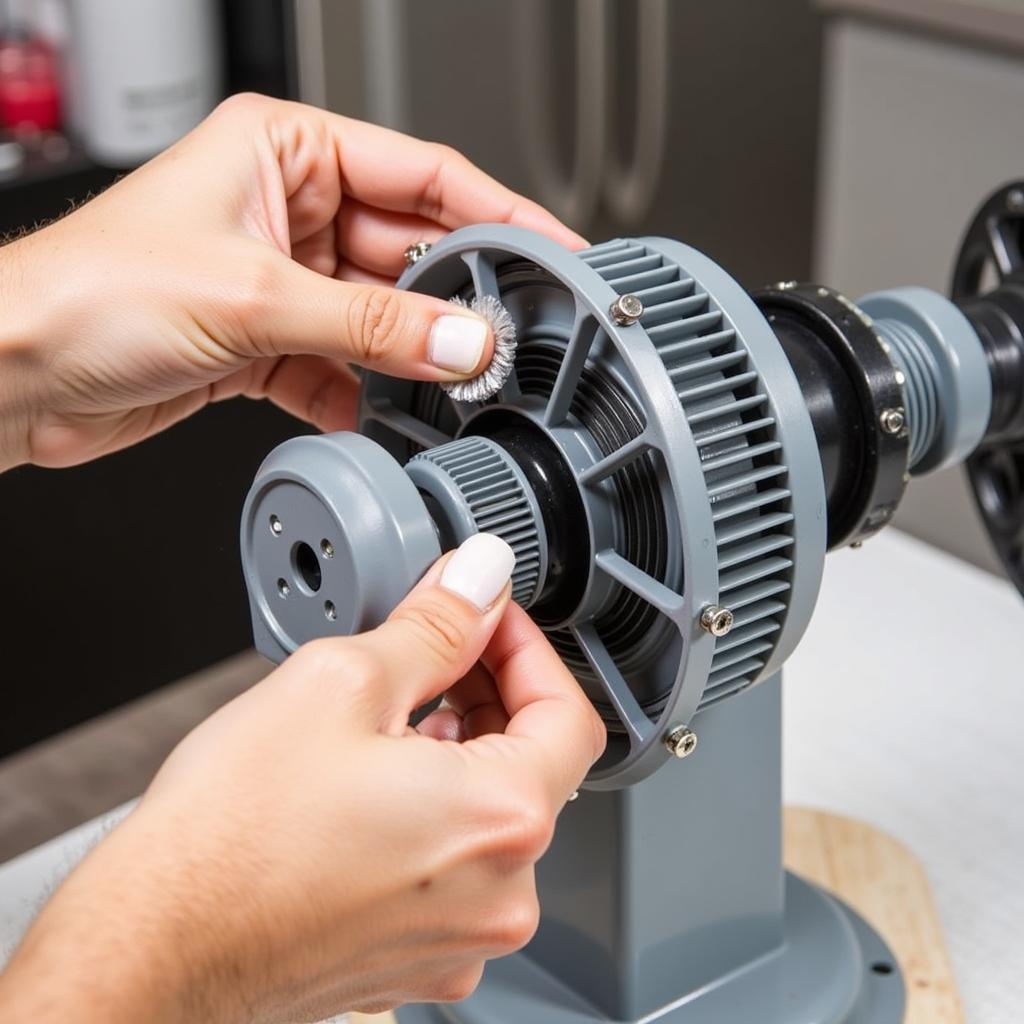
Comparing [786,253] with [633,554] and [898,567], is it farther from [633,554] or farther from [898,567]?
[633,554]

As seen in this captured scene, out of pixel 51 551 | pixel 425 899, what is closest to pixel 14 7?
pixel 51 551

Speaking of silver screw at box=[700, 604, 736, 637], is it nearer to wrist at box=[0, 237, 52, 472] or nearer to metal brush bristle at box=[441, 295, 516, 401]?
metal brush bristle at box=[441, 295, 516, 401]

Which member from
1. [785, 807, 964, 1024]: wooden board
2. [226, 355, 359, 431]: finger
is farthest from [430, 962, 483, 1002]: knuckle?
[226, 355, 359, 431]: finger

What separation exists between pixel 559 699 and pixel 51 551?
107 centimetres

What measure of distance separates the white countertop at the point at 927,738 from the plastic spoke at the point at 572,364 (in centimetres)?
43

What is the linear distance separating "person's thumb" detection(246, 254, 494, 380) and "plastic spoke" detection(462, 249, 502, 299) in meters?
0.01

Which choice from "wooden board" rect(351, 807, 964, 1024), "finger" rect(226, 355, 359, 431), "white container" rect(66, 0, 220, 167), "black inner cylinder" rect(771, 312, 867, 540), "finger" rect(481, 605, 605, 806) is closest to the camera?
"finger" rect(481, 605, 605, 806)

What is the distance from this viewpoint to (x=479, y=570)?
59 centimetres

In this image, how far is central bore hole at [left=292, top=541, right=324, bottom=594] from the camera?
630 millimetres

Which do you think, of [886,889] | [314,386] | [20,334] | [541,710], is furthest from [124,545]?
[541,710]

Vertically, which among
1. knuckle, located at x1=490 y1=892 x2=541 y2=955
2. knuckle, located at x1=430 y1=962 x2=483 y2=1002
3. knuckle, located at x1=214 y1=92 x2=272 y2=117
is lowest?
knuckle, located at x1=430 y1=962 x2=483 y2=1002

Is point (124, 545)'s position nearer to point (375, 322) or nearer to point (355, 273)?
point (355, 273)

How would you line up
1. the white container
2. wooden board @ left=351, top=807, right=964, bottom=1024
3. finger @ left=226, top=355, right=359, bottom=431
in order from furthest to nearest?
the white container < finger @ left=226, top=355, right=359, bottom=431 < wooden board @ left=351, top=807, right=964, bottom=1024

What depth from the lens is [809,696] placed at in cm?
108
